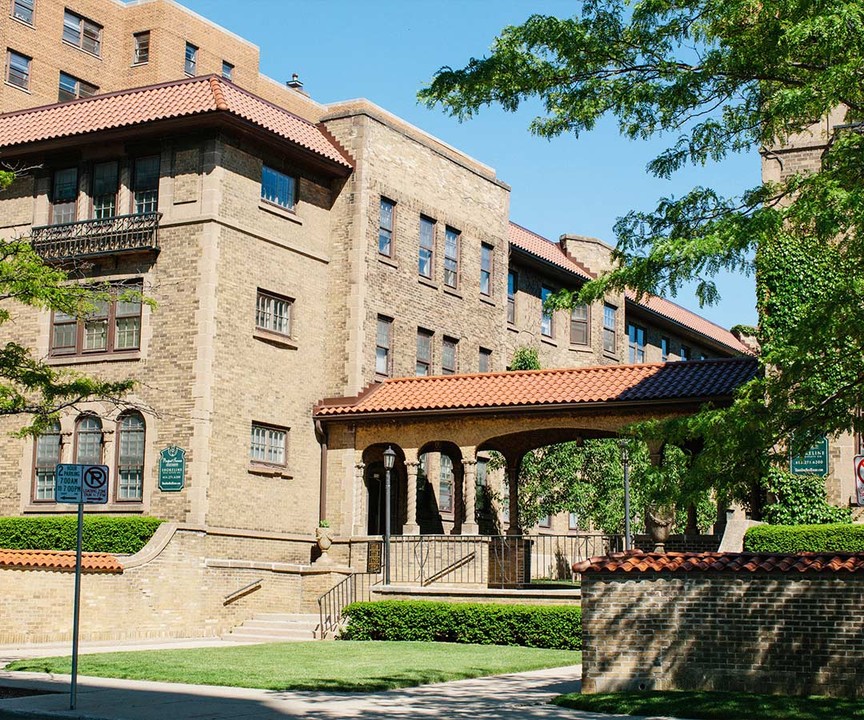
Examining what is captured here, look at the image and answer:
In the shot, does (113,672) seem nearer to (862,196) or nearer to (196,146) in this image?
(862,196)

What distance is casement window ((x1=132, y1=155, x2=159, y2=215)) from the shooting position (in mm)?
29938

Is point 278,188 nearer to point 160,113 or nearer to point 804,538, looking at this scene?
point 160,113

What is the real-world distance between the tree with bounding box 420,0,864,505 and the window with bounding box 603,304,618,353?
3129 cm

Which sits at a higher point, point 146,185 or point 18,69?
point 18,69

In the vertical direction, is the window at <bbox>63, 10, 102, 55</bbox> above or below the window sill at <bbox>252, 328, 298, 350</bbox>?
above

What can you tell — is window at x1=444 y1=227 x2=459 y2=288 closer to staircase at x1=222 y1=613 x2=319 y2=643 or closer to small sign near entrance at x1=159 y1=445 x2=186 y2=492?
small sign near entrance at x1=159 y1=445 x2=186 y2=492

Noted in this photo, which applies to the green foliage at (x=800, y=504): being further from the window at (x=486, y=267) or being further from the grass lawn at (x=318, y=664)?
the window at (x=486, y=267)

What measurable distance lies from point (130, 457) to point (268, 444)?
3.39 metres

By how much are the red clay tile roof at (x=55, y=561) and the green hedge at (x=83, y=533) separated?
1926mm

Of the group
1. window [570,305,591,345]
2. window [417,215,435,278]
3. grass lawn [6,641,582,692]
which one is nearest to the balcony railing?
window [417,215,435,278]

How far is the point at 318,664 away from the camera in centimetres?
1902

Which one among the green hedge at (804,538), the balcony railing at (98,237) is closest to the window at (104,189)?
the balcony railing at (98,237)

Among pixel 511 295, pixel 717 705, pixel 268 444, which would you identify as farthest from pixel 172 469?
pixel 717 705

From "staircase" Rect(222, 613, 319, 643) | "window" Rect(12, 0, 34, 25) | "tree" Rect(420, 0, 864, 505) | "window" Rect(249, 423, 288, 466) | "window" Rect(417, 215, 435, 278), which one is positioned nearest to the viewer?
"tree" Rect(420, 0, 864, 505)
